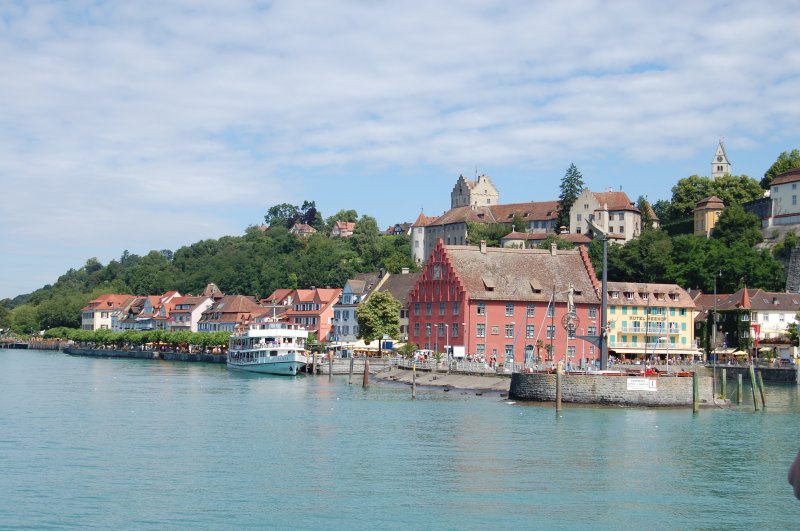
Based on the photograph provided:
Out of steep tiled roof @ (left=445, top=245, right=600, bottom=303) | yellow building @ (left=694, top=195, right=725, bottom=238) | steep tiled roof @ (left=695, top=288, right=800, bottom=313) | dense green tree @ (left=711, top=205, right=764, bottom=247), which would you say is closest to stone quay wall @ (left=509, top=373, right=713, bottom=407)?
steep tiled roof @ (left=445, top=245, right=600, bottom=303)

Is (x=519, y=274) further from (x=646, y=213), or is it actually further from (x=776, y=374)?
(x=646, y=213)

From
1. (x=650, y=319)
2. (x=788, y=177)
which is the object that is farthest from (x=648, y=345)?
(x=788, y=177)

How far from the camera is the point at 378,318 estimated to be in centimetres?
11506

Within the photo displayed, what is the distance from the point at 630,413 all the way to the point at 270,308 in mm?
105548

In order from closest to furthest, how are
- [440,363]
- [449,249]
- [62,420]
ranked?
1. [62,420]
2. [440,363]
3. [449,249]

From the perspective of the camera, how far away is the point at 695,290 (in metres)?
132

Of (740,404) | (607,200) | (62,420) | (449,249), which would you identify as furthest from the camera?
(607,200)

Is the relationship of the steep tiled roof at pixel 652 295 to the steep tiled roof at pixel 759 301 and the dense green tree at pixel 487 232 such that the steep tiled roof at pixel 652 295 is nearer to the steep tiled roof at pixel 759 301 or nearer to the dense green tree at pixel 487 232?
the steep tiled roof at pixel 759 301

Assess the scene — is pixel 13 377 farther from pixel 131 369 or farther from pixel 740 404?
pixel 740 404

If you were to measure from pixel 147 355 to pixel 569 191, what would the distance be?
75801 millimetres

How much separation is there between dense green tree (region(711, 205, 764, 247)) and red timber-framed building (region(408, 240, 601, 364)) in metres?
45.7

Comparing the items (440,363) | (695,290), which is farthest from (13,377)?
(695,290)

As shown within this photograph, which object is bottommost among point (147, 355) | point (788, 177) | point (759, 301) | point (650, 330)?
point (147, 355)

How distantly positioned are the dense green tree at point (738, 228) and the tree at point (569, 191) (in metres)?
37.0
